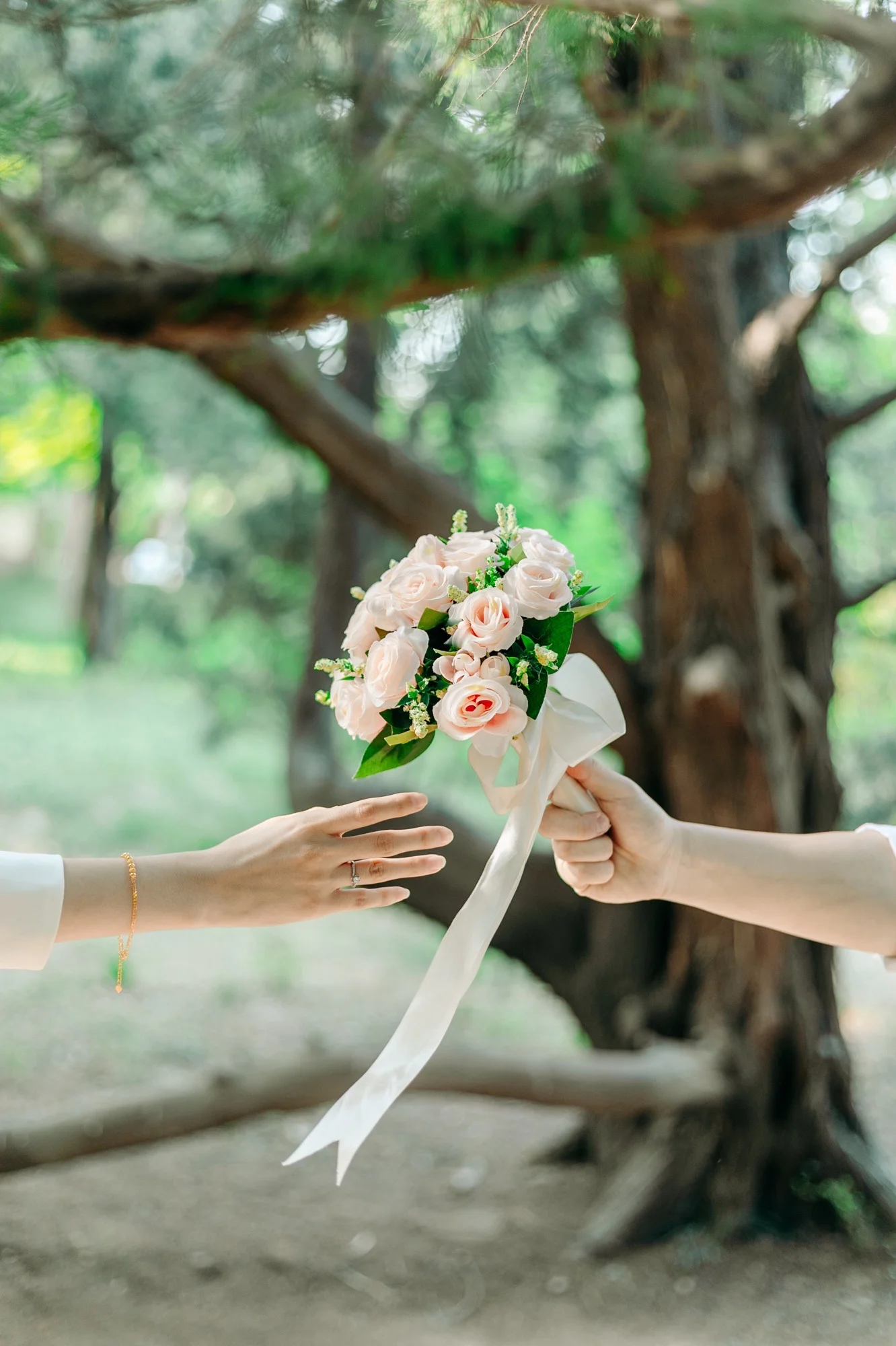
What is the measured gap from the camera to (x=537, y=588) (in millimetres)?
1672

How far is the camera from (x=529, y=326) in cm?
514

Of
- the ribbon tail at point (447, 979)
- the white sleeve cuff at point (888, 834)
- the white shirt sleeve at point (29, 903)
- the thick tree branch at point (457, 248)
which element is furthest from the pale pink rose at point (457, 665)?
the thick tree branch at point (457, 248)

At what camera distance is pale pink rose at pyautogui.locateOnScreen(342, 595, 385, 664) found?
1.75 metres

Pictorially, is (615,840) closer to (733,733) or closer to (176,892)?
(176,892)

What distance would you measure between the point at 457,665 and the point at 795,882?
0.71 meters

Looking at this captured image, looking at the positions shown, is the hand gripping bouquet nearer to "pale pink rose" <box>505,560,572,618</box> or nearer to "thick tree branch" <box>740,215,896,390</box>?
"pale pink rose" <box>505,560,572,618</box>

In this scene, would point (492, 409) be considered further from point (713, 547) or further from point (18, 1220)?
point (18, 1220)

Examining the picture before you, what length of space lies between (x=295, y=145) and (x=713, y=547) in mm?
1611

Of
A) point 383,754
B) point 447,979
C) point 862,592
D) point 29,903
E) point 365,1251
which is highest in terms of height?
point 862,592

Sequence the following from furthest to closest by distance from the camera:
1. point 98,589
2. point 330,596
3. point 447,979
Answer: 1. point 98,589
2. point 330,596
3. point 447,979

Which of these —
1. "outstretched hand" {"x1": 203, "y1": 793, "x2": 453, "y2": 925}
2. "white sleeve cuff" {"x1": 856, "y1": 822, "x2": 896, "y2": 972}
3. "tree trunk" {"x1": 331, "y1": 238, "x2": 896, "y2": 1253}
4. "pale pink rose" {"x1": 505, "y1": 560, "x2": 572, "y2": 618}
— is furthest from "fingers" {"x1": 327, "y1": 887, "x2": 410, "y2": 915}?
"tree trunk" {"x1": 331, "y1": 238, "x2": 896, "y2": 1253}

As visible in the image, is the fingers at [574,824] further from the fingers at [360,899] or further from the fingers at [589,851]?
the fingers at [360,899]

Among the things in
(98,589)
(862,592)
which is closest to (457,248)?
(862,592)

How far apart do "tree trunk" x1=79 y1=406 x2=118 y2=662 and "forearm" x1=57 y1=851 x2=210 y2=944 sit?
348 inches
